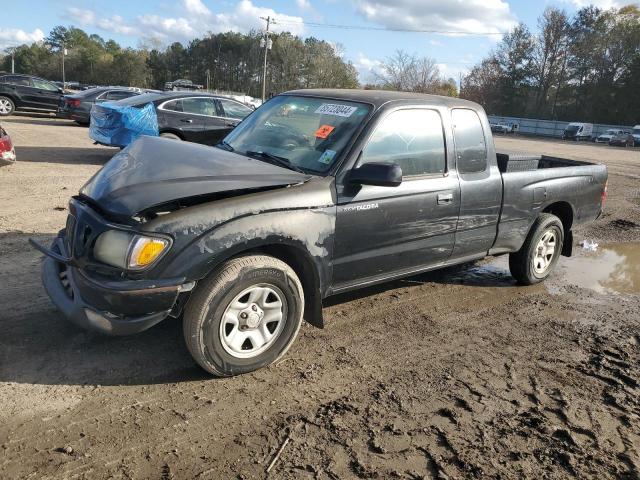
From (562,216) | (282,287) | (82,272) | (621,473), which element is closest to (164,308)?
(82,272)

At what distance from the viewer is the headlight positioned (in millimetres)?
2984

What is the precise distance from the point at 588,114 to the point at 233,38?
56.9 m

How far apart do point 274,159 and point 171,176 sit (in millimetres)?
944

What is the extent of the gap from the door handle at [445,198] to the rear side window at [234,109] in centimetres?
882

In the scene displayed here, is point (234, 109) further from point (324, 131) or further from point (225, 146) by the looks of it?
point (324, 131)

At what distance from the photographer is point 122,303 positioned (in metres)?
2.99

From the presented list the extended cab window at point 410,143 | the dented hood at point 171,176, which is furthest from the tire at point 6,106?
the extended cab window at point 410,143

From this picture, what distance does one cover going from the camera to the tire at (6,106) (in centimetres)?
1999

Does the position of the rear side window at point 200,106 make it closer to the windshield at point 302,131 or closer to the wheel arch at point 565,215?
the windshield at point 302,131

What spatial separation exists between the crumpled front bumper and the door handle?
7.36 ft

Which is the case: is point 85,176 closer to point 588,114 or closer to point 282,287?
point 282,287

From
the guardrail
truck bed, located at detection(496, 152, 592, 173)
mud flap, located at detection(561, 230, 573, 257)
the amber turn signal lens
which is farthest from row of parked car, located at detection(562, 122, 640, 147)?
the amber turn signal lens

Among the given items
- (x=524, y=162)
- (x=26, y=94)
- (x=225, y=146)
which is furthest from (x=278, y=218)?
(x=26, y=94)

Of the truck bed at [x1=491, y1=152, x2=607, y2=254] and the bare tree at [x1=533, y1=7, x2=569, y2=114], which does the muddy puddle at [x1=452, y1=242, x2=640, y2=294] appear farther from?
the bare tree at [x1=533, y1=7, x2=569, y2=114]
